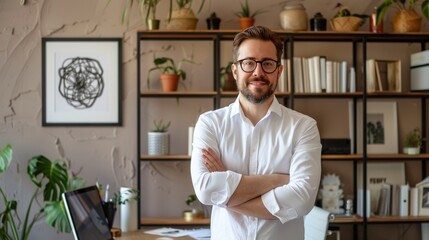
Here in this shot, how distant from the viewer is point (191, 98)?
4867 mm

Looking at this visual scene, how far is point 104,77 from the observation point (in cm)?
482

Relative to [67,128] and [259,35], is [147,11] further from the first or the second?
[259,35]

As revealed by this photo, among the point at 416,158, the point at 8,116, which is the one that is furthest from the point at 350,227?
the point at 8,116

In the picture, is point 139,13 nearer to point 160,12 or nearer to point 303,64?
point 160,12

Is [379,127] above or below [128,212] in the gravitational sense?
above

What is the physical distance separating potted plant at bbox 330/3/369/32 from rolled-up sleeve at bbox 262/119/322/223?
239cm

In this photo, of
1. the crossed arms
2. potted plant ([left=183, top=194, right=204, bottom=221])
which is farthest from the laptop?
potted plant ([left=183, top=194, right=204, bottom=221])

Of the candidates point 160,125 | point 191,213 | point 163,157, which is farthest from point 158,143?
point 191,213

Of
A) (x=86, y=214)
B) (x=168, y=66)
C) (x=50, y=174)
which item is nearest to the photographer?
(x=86, y=214)

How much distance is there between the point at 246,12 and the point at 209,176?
2.56 meters

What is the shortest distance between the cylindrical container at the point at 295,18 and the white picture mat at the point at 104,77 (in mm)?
1311

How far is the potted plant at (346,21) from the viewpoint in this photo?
4641 mm

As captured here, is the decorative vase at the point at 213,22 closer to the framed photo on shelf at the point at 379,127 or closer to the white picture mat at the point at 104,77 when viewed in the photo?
the white picture mat at the point at 104,77

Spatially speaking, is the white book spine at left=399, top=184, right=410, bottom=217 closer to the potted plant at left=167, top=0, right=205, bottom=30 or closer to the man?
the potted plant at left=167, top=0, right=205, bottom=30
